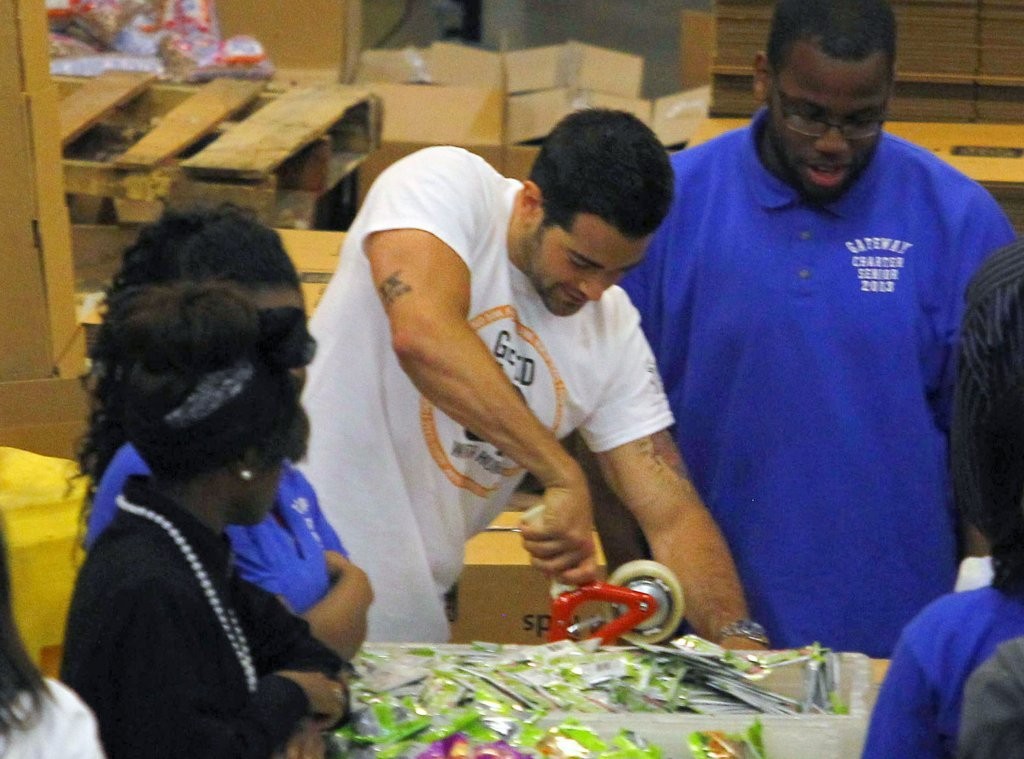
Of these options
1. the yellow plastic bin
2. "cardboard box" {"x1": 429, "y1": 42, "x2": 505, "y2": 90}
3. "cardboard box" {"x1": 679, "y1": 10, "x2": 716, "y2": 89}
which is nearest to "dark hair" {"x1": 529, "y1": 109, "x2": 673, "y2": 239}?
the yellow plastic bin

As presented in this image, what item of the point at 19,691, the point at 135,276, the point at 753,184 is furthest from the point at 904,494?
the point at 19,691

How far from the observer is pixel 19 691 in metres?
1.45

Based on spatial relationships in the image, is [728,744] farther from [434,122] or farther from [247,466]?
[434,122]

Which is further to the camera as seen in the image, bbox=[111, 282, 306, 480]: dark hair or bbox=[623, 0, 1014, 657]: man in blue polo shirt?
bbox=[623, 0, 1014, 657]: man in blue polo shirt

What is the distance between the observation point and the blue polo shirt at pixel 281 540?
1906mm

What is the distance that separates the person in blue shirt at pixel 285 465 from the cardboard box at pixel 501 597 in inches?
45.0

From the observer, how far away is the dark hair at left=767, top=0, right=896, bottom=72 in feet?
8.66

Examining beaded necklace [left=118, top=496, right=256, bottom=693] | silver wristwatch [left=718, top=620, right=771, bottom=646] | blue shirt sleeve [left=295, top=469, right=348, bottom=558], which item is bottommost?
silver wristwatch [left=718, top=620, right=771, bottom=646]

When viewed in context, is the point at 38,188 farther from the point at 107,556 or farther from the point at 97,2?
the point at 97,2

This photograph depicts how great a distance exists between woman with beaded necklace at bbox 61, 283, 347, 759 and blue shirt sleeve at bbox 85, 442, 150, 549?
11 cm

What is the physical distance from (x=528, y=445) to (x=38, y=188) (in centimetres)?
138

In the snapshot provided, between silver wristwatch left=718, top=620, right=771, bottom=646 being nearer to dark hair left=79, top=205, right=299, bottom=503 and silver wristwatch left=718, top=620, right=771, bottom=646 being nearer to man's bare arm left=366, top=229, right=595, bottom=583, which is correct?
man's bare arm left=366, top=229, right=595, bottom=583

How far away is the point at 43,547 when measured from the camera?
2689 mm

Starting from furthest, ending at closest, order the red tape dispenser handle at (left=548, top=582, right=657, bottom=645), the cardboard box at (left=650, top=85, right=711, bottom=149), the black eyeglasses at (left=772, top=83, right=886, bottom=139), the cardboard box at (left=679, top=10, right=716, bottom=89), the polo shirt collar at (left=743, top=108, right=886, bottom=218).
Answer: the cardboard box at (left=679, top=10, right=716, bottom=89) < the cardboard box at (left=650, top=85, right=711, bottom=149) < the polo shirt collar at (left=743, top=108, right=886, bottom=218) < the black eyeglasses at (left=772, top=83, right=886, bottom=139) < the red tape dispenser handle at (left=548, top=582, right=657, bottom=645)
